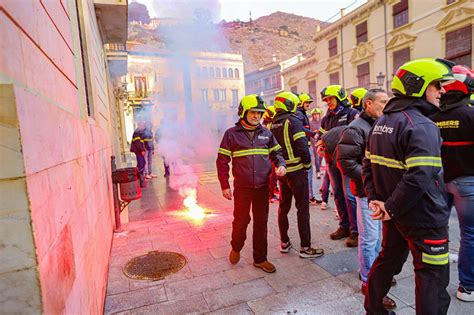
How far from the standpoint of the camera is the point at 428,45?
61.1 ft

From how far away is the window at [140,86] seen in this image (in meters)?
17.4

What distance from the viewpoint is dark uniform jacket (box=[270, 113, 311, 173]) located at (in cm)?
392

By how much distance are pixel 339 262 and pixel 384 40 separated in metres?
22.3

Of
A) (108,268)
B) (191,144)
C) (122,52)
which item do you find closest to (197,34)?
(122,52)

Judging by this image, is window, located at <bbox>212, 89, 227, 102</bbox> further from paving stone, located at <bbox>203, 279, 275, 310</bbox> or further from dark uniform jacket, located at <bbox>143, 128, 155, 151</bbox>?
paving stone, located at <bbox>203, 279, 275, 310</bbox>

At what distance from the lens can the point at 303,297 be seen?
2959mm

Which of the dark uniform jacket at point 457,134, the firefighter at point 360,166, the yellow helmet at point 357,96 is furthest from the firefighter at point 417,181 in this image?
the yellow helmet at point 357,96

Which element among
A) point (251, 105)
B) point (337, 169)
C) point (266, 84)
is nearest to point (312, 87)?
point (266, 84)

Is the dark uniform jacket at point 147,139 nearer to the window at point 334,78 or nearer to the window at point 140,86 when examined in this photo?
the window at point 140,86

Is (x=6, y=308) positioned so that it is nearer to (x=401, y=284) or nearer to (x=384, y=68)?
(x=401, y=284)

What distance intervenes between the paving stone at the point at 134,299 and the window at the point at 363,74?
23.6 metres

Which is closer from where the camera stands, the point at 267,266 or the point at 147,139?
the point at 267,266

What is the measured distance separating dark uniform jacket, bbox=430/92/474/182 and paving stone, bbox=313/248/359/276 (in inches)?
55.6

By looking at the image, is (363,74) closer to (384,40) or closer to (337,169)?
(384,40)
